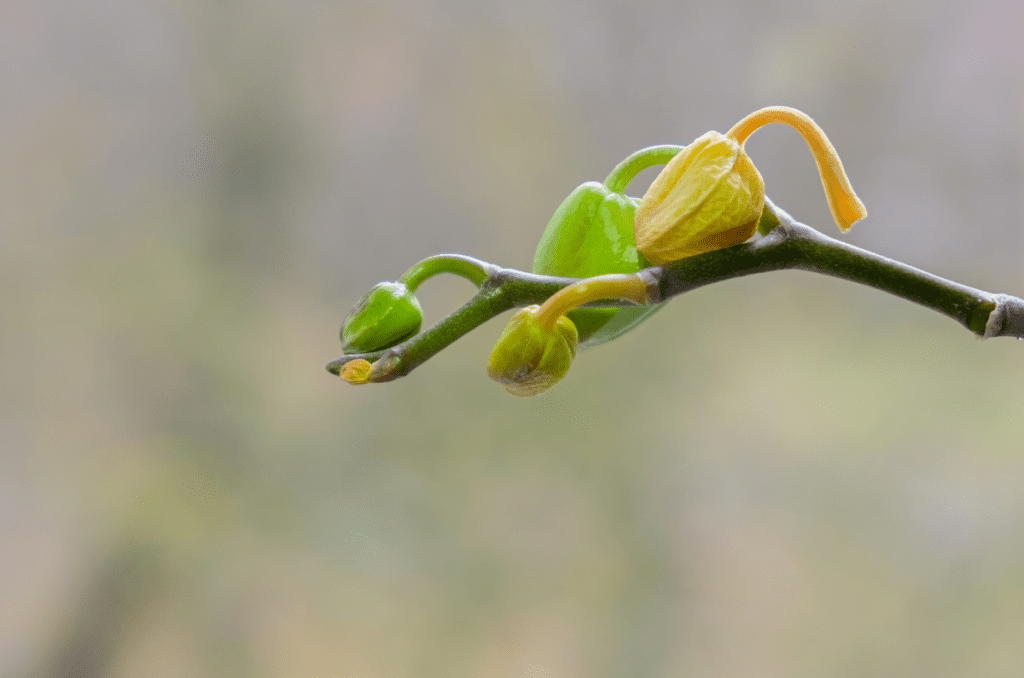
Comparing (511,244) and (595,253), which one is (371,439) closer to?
(511,244)

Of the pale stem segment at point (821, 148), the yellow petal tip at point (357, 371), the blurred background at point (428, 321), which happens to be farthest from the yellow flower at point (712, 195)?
the blurred background at point (428, 321)

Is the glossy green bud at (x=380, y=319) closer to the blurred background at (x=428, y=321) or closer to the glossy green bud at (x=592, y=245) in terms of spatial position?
the glossy green bud at (x=592, y=245)

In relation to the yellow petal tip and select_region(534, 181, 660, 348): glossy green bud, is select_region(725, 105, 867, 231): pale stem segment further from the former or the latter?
the yellow petal tip

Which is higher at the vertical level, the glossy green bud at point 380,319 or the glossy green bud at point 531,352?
the glossy green bud at point 380,319

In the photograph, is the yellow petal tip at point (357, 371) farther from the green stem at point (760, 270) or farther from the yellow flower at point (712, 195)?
the yellow flower at point (712, 195)

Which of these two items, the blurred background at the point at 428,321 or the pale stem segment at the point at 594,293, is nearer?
the pale stem segment at the point at 594,293

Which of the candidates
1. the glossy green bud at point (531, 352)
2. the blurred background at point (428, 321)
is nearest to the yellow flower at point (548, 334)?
the glossy green bud at point (531, 352)

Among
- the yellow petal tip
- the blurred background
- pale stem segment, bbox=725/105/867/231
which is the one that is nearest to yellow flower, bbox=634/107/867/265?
pale stem segment, bbox=725/105/867/231
